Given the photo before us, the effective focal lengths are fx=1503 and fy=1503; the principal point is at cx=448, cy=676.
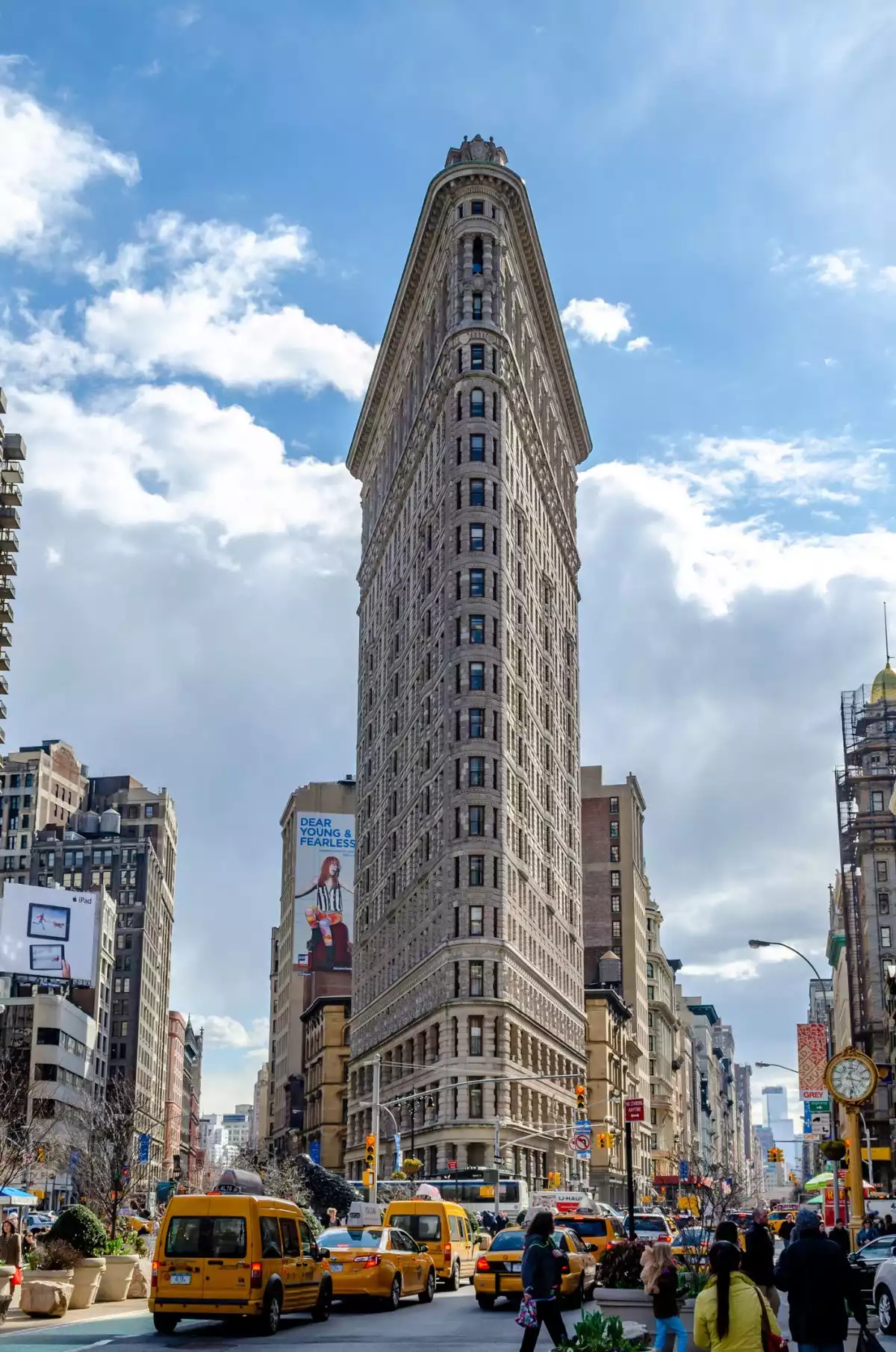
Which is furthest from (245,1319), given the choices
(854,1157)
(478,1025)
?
(478,1025)

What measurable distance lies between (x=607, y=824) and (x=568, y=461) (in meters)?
43.4

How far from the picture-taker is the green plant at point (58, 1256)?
29516 mm

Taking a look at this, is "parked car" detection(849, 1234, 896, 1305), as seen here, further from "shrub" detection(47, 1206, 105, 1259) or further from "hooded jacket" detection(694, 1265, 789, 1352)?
"hooded jacket" detection(694, 1265, 789, 1352)

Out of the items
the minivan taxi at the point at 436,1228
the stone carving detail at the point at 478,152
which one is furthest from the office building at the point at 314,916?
the minivan taxi at the point at 436,1228

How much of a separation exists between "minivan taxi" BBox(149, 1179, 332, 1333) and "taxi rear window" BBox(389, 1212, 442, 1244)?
1290cm

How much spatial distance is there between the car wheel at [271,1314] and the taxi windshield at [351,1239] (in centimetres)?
638

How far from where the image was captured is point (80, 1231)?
30.2m

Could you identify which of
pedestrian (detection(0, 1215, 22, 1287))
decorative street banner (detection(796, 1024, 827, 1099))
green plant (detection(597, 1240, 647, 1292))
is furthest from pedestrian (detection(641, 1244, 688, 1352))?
decorative street banner (detection(796, 1024, 827, 1099))

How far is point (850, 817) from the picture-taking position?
5758 inches

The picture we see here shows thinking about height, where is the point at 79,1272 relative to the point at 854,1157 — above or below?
below

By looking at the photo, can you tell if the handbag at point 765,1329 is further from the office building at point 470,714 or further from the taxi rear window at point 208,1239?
the office building at point 470,714

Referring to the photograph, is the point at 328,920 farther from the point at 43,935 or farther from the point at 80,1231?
the point at 80,1231

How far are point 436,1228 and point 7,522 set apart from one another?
80.5 m

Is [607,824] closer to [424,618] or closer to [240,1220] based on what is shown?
[424,618]
